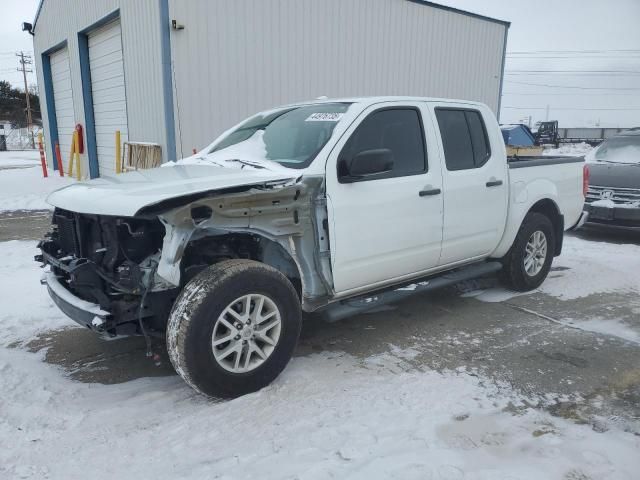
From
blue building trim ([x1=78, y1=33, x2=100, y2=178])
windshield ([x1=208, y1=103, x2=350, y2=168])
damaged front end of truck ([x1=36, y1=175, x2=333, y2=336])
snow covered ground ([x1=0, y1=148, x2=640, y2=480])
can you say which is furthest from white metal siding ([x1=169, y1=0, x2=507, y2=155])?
snow covered ground ([x1=0, y1=148, x2=640, y2=480])

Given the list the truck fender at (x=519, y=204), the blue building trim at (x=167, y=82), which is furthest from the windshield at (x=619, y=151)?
the blue building trim at (x=167, y=82)

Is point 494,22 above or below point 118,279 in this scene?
above

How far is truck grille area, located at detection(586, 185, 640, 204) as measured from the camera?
8055mm

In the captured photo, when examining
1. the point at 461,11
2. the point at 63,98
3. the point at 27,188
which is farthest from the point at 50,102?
the point at 461,11

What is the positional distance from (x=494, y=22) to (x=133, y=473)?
15736 millimetres

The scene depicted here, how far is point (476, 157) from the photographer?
4.61 meters

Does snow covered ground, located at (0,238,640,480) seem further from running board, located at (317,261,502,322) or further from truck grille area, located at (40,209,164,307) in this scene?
truck grille area, located at (40,209,164,307)

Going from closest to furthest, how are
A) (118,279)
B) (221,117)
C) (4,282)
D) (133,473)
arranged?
1. (133,473)
2. (118,279)
3. (4,282)
4. (221,117)

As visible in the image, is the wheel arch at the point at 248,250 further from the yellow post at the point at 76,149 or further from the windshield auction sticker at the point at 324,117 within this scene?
the yellow post at the point at 76,149

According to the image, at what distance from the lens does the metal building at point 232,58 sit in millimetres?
9836

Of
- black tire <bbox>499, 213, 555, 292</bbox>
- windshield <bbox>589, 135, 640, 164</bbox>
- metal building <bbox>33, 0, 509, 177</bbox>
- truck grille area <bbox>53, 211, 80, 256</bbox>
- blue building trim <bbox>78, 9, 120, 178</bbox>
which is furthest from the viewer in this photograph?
blue building trim <bbox>78, 9, 120, 178</bbox>

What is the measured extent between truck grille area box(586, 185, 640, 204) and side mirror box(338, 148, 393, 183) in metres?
6.32

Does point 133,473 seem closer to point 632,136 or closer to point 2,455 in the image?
point 2,455

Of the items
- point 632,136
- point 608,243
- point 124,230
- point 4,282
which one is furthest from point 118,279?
point 632,136
